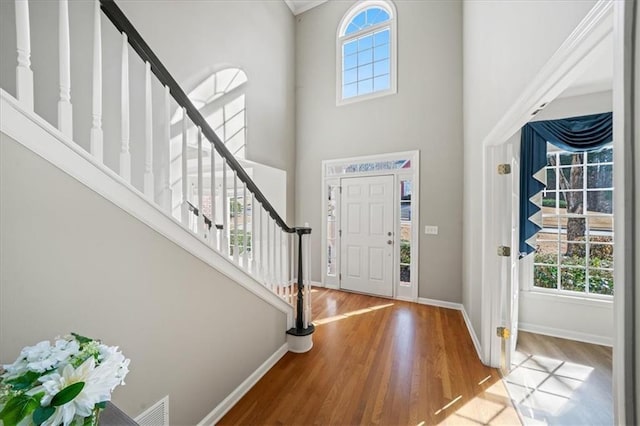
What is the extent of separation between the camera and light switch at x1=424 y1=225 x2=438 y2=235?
3529 millimetres

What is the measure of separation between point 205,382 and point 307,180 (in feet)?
11.0

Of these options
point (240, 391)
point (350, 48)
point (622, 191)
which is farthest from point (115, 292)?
point (350, 48)

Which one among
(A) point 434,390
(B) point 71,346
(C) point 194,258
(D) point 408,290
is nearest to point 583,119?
(D) point 408,290

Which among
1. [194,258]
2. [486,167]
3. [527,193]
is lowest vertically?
[194,258]

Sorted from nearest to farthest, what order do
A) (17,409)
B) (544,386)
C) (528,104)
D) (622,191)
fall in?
1. (17,409)
2. (622,191)
3. (528,104)
4. (544,386)

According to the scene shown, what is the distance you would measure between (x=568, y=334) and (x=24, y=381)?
3923mm

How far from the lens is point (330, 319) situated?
3.07m

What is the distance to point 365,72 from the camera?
406 centimetres

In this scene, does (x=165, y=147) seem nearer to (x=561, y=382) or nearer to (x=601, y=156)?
(x=561, y=382)

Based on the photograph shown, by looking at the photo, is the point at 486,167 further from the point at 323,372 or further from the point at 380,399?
the point at 323,372

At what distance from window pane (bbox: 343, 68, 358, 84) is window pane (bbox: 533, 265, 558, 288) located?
11.9 feet

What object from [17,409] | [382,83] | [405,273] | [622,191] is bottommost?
[405,273]

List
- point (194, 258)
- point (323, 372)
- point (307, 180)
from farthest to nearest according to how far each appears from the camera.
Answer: point (307, 180) → point (323, 372) → point (194, 258)

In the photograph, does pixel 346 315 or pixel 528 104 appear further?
pixel 346 315
